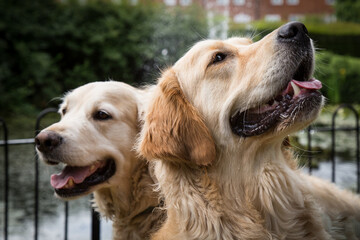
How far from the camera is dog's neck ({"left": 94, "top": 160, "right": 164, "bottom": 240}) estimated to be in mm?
2645

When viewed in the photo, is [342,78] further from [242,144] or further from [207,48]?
[242,144]

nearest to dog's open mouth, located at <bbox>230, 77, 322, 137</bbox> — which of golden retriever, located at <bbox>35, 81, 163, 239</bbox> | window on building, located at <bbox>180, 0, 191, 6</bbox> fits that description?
golden retriever, located at <bbox>35, 81, 163, 239</bbox>

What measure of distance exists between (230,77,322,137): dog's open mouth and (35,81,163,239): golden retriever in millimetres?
862

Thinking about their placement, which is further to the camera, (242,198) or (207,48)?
(207,48)

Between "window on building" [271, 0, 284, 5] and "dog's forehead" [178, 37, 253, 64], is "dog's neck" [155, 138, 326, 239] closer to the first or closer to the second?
"dog's forehead" [178, 37, 253, 64]

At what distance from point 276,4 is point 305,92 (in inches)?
1081

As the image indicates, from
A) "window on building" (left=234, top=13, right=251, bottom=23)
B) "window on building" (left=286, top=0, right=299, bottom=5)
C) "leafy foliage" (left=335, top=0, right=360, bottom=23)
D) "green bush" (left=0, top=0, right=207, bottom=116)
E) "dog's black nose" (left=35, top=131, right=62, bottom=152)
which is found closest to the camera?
"dog's black nose" (left=35, top=131, right=62, bottom=152)

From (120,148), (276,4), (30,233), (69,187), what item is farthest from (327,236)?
(276,4)

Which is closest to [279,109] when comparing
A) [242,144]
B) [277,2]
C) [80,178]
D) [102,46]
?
[242,144]

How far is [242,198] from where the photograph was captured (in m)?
2.04

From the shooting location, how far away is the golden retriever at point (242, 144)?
1.91 meters

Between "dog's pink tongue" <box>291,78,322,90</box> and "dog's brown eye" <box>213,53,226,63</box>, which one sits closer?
"dog's pink tongue" <box>291,78,322,90</box>

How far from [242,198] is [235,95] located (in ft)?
1.66

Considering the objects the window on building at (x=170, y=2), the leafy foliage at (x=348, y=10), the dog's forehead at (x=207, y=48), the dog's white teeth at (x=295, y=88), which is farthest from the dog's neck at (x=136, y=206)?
the leafy foliage at (x=348, y=10)
